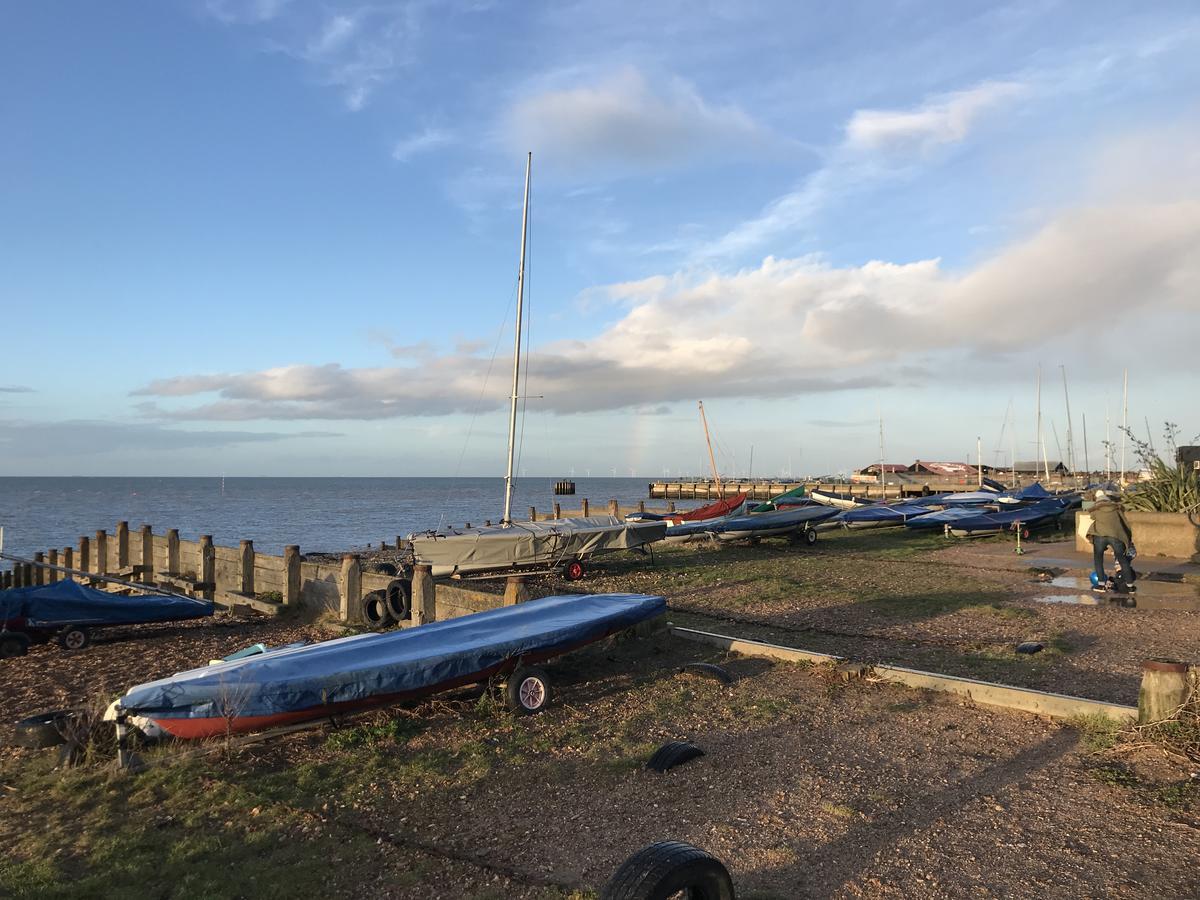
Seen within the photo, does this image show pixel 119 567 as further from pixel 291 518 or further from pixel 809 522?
pixel 291 518

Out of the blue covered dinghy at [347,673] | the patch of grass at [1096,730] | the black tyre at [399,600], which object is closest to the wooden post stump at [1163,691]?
the patch of grass at [1096,730]

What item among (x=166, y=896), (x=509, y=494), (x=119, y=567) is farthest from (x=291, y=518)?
(x=166, y=896)

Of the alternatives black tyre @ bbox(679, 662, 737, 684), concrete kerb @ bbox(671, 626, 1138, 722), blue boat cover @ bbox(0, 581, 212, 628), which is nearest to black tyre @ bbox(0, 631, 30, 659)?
blue boat cover @ bbox(0, 581, 212, 628)

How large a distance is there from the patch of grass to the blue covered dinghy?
552cm

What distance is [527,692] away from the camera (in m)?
9.48

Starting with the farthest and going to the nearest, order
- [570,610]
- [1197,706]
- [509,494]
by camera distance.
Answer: [509,494], [570,610], [1197,706]

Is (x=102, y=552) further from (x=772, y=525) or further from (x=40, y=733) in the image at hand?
(x=772, y=525)

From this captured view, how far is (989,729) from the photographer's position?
8.19 m

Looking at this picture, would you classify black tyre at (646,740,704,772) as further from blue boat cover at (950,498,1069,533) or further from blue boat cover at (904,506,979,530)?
blue boat cover at (904,506,979,530)

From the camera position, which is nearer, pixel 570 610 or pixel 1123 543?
pixel 570 610

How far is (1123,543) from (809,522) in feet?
37.7

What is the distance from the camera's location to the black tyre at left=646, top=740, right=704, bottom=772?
7.39 m

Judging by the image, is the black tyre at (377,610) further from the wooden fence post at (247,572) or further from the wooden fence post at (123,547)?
the wooden fence post at (123,547)

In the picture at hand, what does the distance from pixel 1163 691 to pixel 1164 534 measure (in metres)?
14.7
